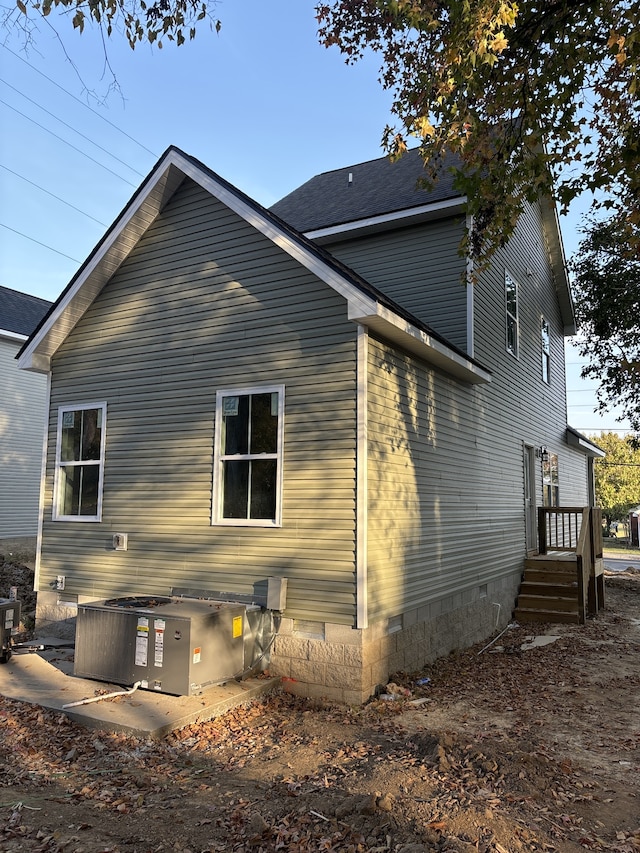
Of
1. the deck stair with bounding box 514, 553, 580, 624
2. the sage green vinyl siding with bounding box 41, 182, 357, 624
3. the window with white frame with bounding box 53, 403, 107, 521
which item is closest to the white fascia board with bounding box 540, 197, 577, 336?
the deck stair with bounding box 514, 553, 580, 624

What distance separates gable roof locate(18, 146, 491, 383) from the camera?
292 inches

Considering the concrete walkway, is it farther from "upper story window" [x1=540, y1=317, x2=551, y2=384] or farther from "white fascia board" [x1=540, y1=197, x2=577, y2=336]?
"white fascia board" [x1=540, y1=197, x2=577, y2=336]

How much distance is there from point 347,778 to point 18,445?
17.4 meters

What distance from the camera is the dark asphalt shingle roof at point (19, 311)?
20.0 m

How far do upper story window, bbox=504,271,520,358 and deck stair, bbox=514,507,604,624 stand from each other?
11.9ft

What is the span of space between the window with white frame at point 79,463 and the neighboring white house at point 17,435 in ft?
31.7

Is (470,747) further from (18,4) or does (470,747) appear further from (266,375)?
(18,4)

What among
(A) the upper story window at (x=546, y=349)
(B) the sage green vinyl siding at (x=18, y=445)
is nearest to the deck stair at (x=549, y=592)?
(A) the upper story window at (x=546, y=349)

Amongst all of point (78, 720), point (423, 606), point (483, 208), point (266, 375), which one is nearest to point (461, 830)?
point (78, 720)

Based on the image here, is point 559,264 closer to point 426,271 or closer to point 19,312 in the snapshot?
point 426,271

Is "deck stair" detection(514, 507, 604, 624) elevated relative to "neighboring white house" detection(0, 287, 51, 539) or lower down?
lower down

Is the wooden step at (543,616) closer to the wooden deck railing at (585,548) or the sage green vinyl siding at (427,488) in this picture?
the wooden deck railing at (585,548)

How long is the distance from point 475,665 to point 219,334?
5.96 metres

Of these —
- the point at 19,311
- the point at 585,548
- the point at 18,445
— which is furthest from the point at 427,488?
the point at 19,311
